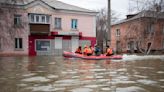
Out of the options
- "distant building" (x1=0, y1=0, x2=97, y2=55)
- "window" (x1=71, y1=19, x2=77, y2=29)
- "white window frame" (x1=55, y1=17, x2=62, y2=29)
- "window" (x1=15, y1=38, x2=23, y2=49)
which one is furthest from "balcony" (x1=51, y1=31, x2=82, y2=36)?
"window" (x1=15, y1=38, x2=23, y2=49)

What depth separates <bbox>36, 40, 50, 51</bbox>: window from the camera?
38781 millimetres

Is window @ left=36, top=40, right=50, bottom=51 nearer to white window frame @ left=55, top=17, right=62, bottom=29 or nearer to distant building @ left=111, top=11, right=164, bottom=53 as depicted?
white window frame @ left=55, top=17, right=62, bottom=29

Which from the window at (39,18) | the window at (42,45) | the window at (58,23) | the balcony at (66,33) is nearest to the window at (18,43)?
the window at (42,45)

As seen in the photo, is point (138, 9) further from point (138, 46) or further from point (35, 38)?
point (35, 38)

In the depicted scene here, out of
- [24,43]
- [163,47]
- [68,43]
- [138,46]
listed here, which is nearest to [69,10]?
[68,43]

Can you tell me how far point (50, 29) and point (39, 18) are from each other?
2031mm

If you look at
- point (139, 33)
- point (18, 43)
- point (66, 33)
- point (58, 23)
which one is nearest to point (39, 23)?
point (58, 23)

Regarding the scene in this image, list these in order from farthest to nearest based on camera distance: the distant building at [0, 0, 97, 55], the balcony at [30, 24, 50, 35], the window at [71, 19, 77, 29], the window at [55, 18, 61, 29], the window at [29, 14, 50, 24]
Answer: the window at [71, 19, 77, 29]
the window at [55, 18, 61, 29]
the window at [29, 14, 50, 24]
the balcony at [30, 24, 50, 35]
the distant building at [0, 0, 97, 55]

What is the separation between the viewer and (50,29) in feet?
128

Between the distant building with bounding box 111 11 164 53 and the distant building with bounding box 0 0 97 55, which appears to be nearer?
the distant building with bounding box 0 0 97 55

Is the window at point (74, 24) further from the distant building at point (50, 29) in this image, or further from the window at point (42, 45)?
the window at point (42, 45)

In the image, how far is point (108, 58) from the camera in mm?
26391

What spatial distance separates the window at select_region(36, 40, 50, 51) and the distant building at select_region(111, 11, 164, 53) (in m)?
12.3

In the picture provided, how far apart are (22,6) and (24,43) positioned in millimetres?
4546
